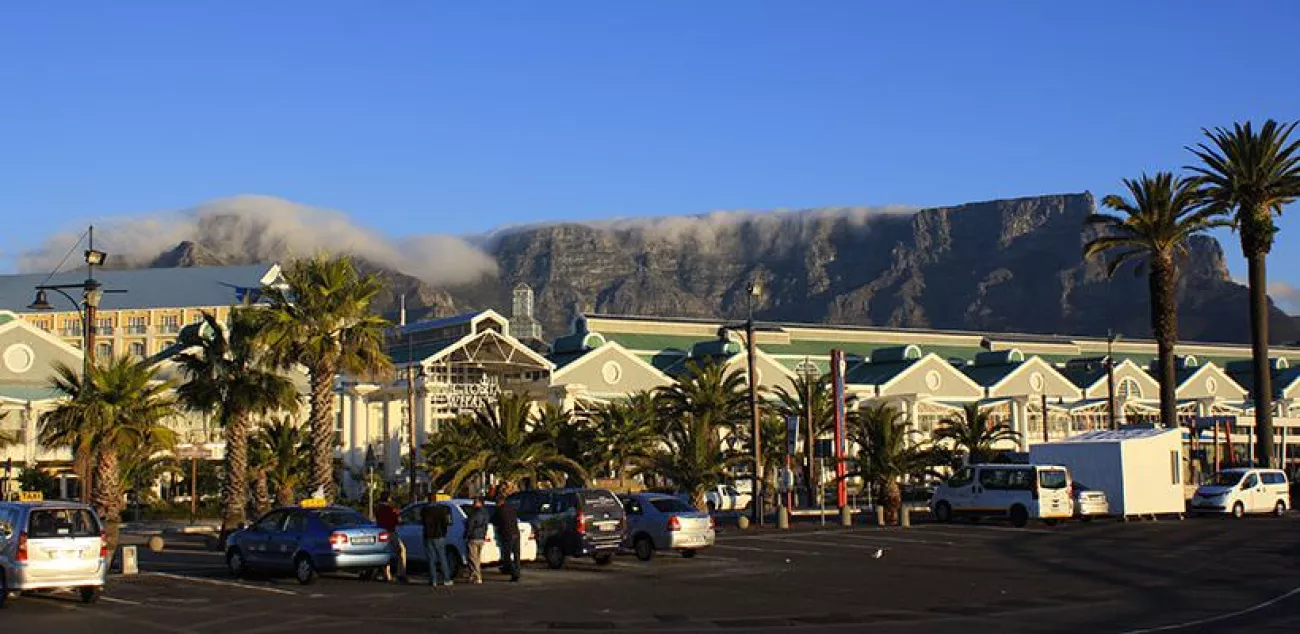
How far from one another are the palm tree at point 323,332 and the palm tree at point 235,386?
2.53ft

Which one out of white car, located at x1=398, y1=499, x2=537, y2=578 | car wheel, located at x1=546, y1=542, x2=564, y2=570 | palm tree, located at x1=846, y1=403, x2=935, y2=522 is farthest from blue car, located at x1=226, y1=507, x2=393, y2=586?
palm tree, located at x1=846, y1=403, x2=935, y2=522

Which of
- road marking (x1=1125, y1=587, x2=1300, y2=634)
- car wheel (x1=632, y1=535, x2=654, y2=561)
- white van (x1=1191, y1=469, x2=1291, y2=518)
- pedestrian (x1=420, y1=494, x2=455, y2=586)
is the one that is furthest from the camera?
white van (x1=1191, y1=469, x2=1291, y2=518)

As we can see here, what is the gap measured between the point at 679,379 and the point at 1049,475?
20655 mm

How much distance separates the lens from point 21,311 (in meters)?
156

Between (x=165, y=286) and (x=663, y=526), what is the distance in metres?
138

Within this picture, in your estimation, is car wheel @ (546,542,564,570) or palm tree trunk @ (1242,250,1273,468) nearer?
car wheel @ (546,542,564,570)

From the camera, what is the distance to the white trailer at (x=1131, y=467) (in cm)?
4631

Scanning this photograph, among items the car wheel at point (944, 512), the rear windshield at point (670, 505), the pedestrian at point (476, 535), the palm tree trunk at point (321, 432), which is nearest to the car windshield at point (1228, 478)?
the car wheel at point (944, 512)

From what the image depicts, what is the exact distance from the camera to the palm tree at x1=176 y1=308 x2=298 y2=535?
42.4 metres

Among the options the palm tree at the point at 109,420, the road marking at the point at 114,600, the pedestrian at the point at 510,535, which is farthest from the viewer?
the palm tree at the point at 109,420

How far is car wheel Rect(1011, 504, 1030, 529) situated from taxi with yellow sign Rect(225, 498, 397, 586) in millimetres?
22842

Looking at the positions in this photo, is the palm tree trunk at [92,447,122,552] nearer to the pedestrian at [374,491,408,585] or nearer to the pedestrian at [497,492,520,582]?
the pedestrian at [374,491,408,585]

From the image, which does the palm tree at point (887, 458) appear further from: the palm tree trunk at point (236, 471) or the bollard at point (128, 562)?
the bollard at point (128, 562)

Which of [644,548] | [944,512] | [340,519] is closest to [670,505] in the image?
[644,548]
